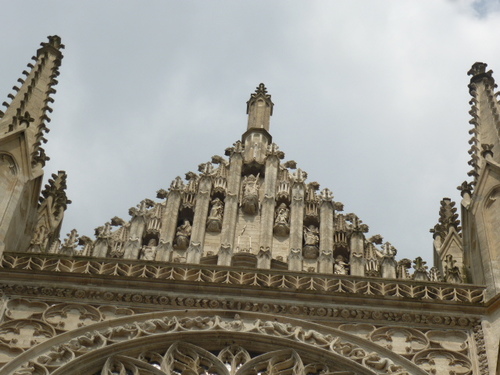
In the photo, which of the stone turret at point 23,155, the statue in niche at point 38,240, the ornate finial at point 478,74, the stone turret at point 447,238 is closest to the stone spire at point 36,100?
the stone turret at point 23,155

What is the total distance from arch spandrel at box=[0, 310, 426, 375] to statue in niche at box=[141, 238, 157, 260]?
8.62ft

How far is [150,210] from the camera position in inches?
868

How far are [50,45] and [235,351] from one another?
9.16m

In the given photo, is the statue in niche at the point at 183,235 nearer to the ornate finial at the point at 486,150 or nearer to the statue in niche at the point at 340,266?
the statue in niche at the point at 340,266

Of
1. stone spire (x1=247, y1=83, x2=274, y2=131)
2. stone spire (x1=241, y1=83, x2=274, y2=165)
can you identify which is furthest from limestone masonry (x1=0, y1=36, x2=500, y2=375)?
stone spire (x1=247, y1=83, x2=274, y2=131)

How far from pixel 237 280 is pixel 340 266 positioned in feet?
8.81

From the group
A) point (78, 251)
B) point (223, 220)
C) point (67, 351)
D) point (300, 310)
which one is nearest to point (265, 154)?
point (223, 220)

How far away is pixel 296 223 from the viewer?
71.4 feet

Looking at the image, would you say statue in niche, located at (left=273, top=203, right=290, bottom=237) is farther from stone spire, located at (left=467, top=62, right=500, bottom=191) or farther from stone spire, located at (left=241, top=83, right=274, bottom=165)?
stone spire, located at (left=467, top=62, right=500, bottom=191)

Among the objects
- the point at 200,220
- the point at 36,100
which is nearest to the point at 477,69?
the point at 200,220

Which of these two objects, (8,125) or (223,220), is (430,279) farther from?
(8,125)

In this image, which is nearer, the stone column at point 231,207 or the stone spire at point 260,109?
the stone column at point 231,207

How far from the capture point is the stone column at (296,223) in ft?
68.4

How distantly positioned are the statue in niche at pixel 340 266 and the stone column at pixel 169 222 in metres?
Result: 2.59
